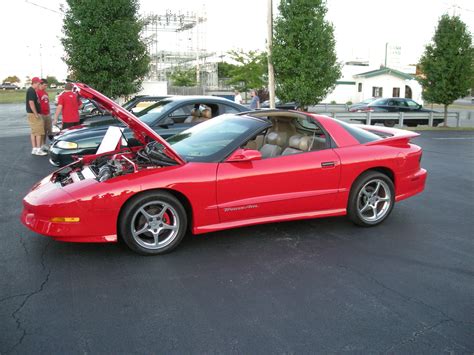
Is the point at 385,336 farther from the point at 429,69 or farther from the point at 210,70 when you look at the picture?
the point at 210,70

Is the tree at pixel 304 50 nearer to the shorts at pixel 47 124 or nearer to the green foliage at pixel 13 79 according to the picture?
the shorts at pixel 47 124

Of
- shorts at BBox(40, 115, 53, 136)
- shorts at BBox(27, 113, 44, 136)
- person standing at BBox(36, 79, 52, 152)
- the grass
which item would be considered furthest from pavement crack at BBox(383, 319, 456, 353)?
the grass

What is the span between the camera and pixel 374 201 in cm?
546

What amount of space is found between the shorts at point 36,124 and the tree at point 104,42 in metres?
5.26

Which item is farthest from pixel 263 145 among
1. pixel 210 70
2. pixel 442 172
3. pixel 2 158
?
pixel 210 70

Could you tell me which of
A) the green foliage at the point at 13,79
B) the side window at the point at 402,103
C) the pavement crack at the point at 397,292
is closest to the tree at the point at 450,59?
the side window at the point at 402,103

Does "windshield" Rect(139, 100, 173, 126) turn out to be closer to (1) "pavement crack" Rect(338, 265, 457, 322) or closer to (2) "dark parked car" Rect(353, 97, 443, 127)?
(1) "pavement crack" Rect(338, 265, 457, 322)

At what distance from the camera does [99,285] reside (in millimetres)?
3756

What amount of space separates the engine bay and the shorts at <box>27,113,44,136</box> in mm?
6128

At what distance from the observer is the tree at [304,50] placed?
16156 mm

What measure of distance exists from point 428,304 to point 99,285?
2.67 metres

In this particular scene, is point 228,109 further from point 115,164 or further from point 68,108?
point 68,108

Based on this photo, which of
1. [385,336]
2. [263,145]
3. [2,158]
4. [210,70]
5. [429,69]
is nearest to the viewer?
[385,336]

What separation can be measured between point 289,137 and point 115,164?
7.06ft
